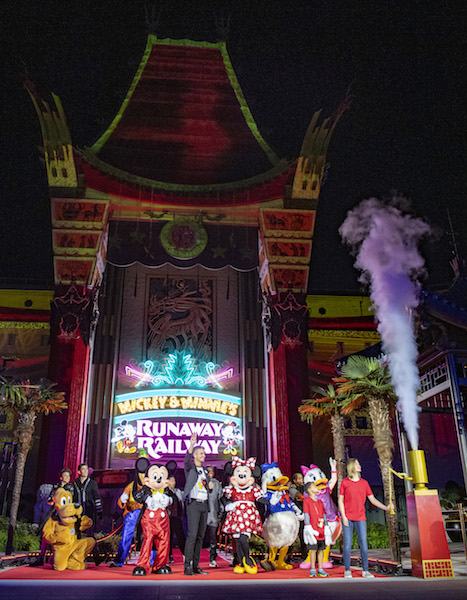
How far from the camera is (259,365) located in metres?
19.1

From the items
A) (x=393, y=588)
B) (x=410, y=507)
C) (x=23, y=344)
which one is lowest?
(x=393, y=588)

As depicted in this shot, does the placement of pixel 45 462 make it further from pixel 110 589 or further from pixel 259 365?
pixel 110 589

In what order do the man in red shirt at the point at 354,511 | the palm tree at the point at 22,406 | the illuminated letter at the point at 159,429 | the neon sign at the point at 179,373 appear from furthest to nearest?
the neon sign at the point at 179,373
the illuminated letter at the point at 159,429
the palm tree at the point at 22,406
the man in red shirt at the point at 354,511

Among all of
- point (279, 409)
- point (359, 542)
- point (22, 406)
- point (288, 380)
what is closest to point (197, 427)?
point (279, 409)

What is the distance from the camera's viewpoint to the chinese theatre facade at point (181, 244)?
57.1ft

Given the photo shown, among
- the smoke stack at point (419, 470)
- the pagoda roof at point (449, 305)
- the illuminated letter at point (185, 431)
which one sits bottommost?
the smoke stack at point (419, 470)

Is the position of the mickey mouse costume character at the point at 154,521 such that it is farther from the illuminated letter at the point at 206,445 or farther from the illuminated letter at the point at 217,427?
the illuminated letter at the point at 217,427

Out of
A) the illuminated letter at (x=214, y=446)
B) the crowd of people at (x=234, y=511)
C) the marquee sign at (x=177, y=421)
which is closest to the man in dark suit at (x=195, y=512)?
the crowd of people at (x=234, y=511)

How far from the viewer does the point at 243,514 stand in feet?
24.2

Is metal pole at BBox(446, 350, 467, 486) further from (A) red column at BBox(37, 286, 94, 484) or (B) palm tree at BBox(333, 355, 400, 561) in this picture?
(A) red column at BBox(37, 286, 94, 484)

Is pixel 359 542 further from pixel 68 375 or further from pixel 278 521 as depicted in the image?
pixel 68 375

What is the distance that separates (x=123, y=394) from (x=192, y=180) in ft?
25.8

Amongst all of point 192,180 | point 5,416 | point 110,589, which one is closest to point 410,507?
point 110,589

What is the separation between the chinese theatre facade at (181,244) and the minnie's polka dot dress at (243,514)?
9269 millimetres
